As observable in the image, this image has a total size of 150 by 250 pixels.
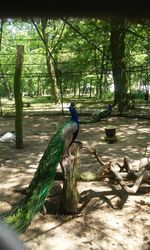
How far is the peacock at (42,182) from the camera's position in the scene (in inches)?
161

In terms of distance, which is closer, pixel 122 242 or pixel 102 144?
pixel 122 242

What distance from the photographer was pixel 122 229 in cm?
460

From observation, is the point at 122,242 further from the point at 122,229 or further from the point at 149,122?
the point at 149,122

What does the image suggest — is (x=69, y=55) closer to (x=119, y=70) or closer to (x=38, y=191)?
(x=119, y=70)

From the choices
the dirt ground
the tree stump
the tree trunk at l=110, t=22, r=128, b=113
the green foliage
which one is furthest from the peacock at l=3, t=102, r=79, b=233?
the green foliage

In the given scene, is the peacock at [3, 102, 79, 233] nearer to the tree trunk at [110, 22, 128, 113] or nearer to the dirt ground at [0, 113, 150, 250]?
the dirt ground at [0, 113, 150, 250]

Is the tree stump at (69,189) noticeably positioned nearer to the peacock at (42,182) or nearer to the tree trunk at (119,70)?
the peacock at (42,182)

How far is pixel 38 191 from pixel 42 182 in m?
0.17

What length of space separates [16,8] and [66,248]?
399cm

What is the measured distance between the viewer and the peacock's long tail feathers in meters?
4.08

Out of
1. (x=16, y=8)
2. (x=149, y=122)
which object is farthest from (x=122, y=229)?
(x=149, y=122)

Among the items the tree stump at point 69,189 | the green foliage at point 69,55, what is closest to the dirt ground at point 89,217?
the tree stump at point 69,189

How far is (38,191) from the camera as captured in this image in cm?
456

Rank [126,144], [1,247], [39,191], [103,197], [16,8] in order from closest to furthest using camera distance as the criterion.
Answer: [1,247], [16,8], [39,191], [103,197], [126,144]
